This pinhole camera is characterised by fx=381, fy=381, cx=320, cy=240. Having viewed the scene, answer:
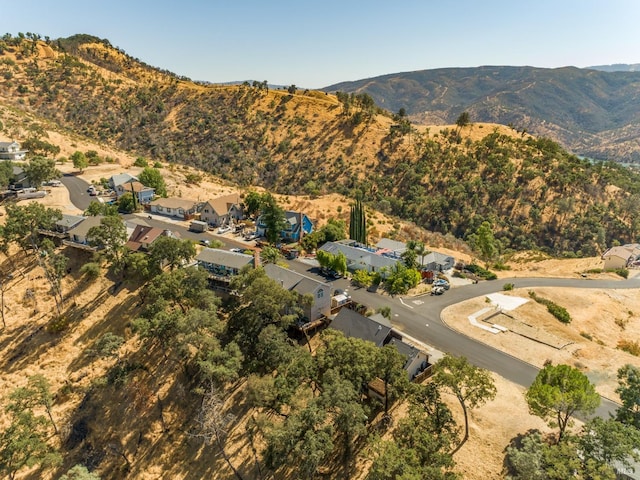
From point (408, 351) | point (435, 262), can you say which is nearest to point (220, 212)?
point (435, 262)

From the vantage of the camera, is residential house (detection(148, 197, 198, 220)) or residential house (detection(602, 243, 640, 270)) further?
residential house (detection(602, 243, 640, 270))

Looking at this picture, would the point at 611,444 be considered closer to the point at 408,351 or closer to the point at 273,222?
the point at 408,351

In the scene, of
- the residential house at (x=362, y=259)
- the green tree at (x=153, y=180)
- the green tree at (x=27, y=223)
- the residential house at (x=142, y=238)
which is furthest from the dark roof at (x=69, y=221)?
the residential house at (x=362, y=259)

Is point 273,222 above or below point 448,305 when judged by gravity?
above

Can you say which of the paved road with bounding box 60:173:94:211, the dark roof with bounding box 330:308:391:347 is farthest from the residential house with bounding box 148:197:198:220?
the dark roof with bounding box 330:308:391:347

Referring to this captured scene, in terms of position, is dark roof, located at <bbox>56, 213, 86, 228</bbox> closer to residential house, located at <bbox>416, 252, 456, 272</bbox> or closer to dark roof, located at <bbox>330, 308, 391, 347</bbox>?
dark roof, located at <bbox>330, 308, 391, 347</bbox>
